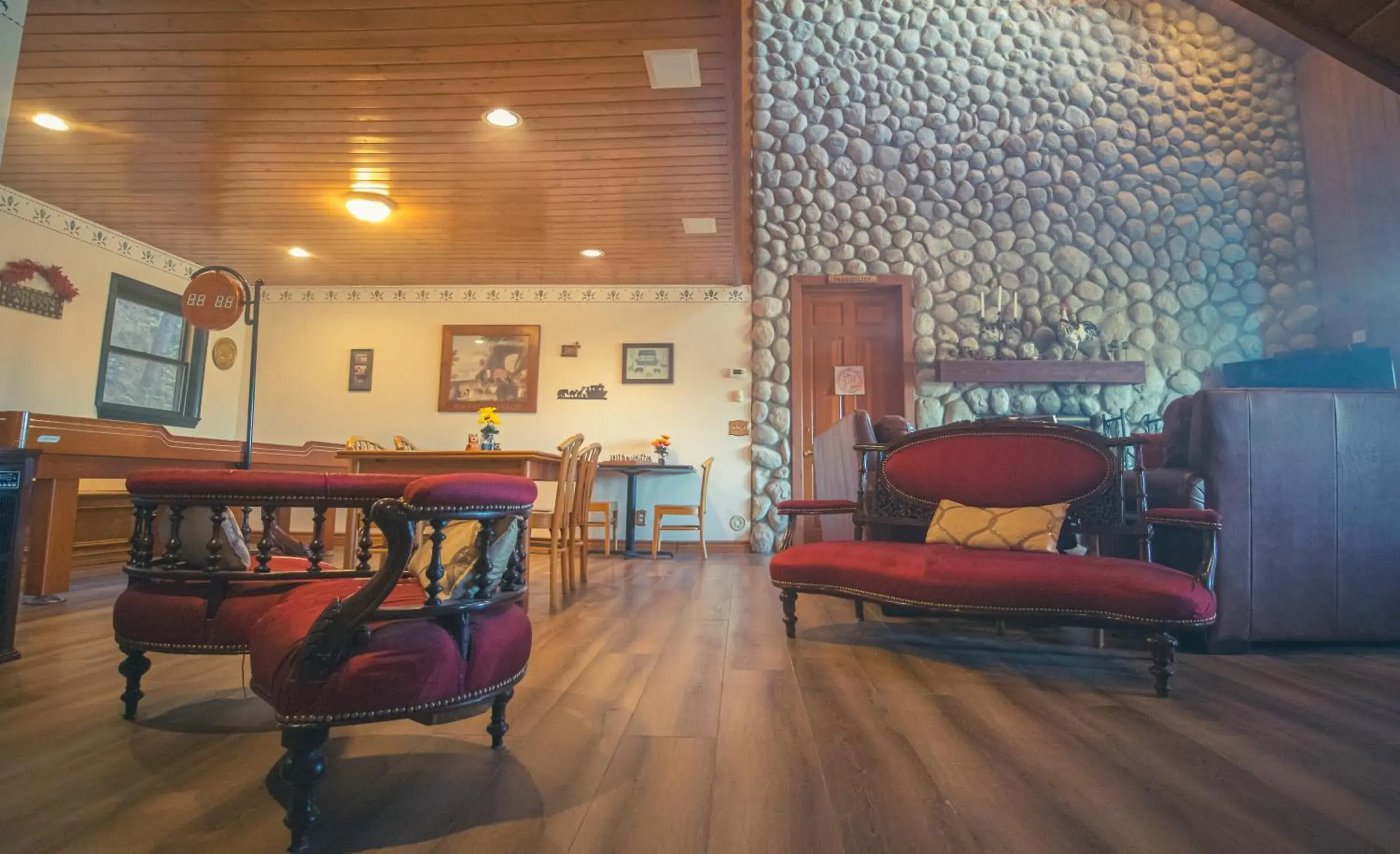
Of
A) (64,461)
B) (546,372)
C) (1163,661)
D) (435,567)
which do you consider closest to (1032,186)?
(546,372)

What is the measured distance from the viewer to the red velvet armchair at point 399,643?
1116mm

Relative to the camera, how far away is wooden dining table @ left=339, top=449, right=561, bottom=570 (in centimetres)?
334

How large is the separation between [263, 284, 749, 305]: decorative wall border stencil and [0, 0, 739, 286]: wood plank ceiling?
68 cm

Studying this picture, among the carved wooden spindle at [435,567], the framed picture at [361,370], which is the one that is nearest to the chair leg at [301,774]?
the carved wooden spindle at [435,567]

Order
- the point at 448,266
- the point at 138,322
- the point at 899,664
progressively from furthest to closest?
the point at 448,266
the point at 138,322
the point at 899,664

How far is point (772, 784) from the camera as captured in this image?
4.38ft

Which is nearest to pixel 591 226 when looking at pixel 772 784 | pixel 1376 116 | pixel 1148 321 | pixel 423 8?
pixel 423 8

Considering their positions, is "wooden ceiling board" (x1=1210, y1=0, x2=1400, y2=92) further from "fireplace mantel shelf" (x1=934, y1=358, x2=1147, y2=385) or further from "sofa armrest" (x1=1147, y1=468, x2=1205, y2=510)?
"fireplace mantel shelf" (x1=934, y1=358, x2=1147, y2=385)

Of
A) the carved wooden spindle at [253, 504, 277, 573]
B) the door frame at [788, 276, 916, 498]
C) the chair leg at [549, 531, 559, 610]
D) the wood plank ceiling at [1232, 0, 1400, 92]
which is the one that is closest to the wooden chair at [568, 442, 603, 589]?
the chair leg at [549, 531, 559, 610]

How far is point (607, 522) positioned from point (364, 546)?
424 centimetres

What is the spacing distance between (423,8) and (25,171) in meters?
3.84

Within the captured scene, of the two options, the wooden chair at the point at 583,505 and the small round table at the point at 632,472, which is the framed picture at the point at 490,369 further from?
the wooden chair at the point at 583,505

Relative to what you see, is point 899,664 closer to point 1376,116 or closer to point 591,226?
point 591,226

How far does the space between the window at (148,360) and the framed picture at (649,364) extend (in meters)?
4.13
